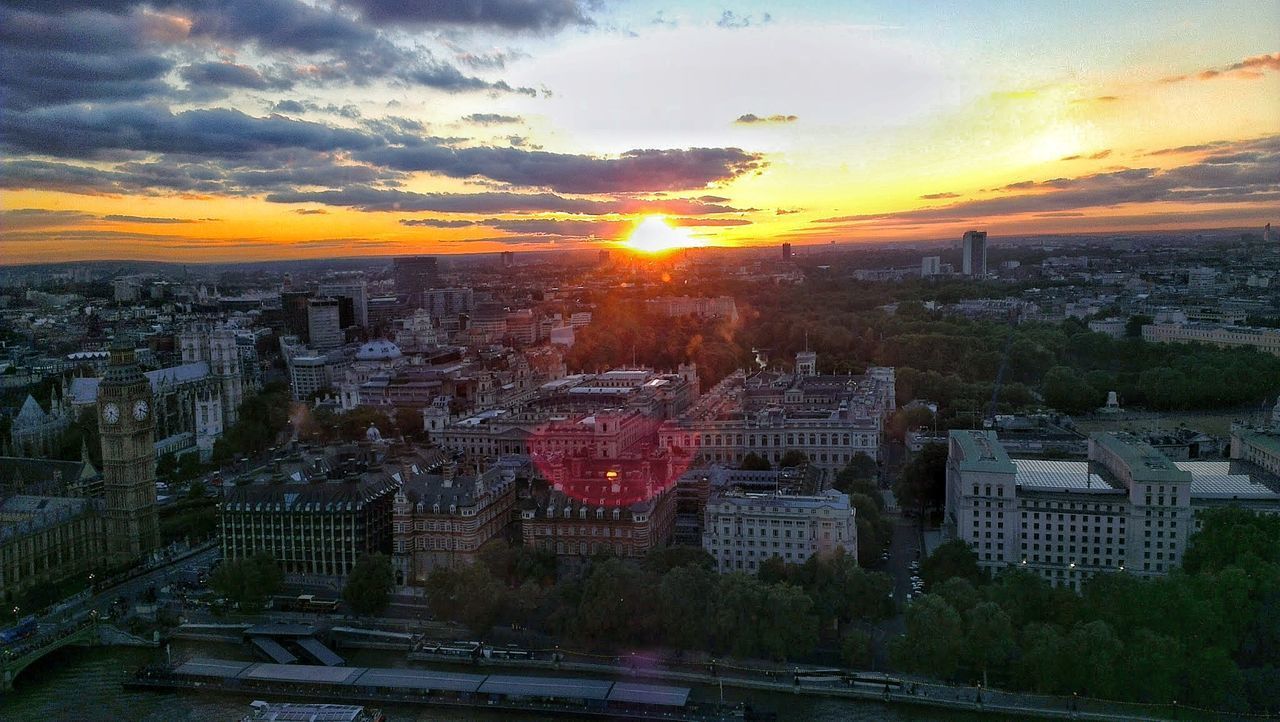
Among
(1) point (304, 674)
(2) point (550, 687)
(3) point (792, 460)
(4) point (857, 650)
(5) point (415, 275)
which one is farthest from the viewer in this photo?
(5) point (415, 275)

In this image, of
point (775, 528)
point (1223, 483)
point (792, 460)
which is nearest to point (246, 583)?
point (775, 528)

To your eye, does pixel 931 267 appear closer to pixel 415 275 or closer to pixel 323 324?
pixel 415 275

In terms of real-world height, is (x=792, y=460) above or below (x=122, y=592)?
above

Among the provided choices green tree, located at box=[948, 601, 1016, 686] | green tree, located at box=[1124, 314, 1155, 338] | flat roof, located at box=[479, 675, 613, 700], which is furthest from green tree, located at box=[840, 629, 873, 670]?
green tree, located at box=[1124, 314, 1155, 338]

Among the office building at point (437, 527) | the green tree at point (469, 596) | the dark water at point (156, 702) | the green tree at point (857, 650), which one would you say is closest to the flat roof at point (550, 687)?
the dark water at point (156, 702)

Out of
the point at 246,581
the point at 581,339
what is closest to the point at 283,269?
the point at 581,339

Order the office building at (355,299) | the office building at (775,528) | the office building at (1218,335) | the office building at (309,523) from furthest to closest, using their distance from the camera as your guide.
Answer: the office building at (355,299) < the office building at (1218,335) < the office building at (309,523) < the office building at (775,528)

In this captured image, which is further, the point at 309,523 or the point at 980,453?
the point at 309,523

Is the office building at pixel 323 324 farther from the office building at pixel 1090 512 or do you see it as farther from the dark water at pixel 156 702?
the office building at pixel 1090 512
